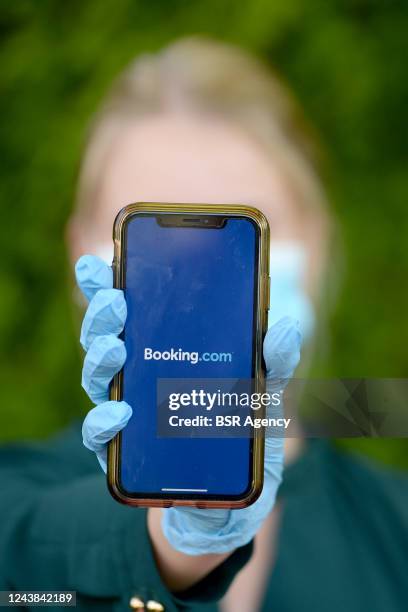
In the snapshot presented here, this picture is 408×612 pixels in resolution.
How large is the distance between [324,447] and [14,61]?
3.41 feet

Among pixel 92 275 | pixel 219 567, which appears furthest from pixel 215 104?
pixel 219 567

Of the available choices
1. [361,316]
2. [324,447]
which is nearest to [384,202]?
[361,316]

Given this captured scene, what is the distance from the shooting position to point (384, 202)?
65.6 inches

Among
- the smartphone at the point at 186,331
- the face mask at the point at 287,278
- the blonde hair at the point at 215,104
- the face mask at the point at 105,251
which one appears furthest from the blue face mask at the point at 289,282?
the smartphone at the point at 186,331

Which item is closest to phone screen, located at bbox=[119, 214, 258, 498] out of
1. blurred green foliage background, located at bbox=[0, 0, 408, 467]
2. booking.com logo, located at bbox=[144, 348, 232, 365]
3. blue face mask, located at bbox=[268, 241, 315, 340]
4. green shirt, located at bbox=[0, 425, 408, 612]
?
booking.com logo, located at bbox=[144, 348, 232, 365]

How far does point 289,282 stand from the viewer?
4.02 ft

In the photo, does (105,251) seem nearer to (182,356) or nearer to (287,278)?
(287,278)

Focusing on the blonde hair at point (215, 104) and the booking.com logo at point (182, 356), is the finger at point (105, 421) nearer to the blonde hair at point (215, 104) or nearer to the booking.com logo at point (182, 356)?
the booking.com logo at point (182, 356)

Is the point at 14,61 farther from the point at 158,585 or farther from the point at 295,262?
the point at 158,585

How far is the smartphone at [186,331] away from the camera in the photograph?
2.38ft

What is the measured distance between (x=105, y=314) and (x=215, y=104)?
0.80 meters

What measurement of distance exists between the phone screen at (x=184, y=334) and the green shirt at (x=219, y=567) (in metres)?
0.13

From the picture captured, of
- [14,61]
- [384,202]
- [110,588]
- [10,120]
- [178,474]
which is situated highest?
[14,61]

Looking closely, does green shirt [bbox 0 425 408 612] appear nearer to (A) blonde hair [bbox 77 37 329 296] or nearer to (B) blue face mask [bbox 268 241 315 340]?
(B) blue face mask [bbox 268 241 315 340]
